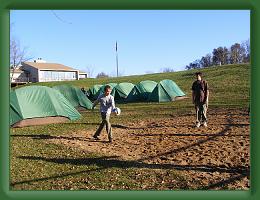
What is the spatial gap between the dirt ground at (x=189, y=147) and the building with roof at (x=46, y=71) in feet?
178

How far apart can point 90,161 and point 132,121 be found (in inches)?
264

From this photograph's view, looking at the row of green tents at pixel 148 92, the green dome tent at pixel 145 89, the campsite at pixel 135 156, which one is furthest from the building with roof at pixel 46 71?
the campsite at pixel 135 156

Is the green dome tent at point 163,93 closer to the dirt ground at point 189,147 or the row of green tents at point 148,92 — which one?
the row of green tents at point 148,92

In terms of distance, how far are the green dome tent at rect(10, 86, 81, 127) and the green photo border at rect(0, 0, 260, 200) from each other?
10.6m

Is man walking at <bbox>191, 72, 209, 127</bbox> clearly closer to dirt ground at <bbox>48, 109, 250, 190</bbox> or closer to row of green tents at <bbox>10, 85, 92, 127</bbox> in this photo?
dirt ground at <bbox>48, 109, 250, 190</bbox>

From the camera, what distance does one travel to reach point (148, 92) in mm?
26109
